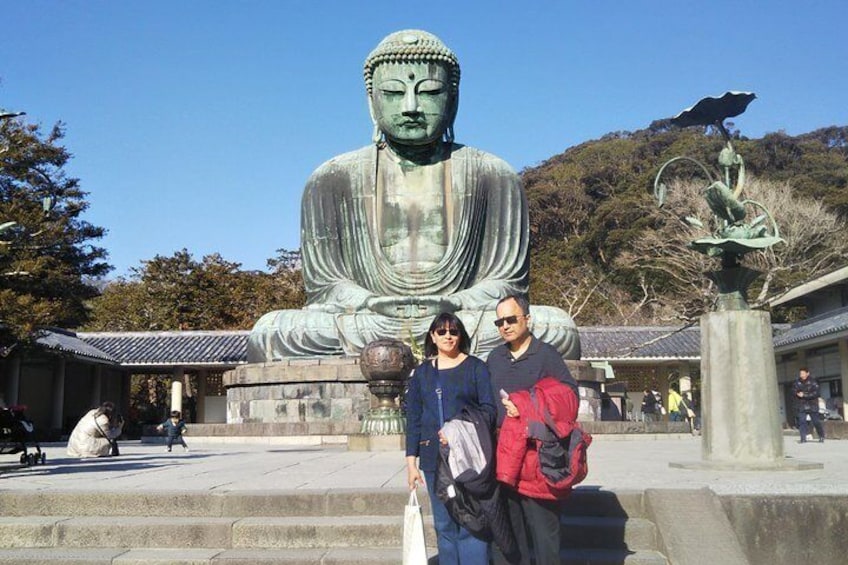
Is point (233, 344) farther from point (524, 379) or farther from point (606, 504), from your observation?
point (524, 379)

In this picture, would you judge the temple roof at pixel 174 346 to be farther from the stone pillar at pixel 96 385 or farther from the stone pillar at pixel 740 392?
the stone pillar at pixel 740 392

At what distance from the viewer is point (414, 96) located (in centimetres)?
1388

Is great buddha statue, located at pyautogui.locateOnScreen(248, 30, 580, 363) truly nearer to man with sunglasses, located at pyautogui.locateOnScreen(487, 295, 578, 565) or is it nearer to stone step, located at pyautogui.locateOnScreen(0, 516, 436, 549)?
stone step, located at pyautogui.locateOnScreen(0, 516, 436, 549)

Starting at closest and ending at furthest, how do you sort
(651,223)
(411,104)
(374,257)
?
(411,104)
(374,257)
(651,223)

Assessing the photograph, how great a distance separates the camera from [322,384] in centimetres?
1276

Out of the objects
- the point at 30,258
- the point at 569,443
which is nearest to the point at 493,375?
the point at 569,443

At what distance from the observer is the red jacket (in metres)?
3.56

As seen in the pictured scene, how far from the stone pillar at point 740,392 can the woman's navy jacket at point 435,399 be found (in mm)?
3294

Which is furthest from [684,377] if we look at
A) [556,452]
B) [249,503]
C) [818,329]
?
[556,452]

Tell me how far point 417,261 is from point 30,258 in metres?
11.3

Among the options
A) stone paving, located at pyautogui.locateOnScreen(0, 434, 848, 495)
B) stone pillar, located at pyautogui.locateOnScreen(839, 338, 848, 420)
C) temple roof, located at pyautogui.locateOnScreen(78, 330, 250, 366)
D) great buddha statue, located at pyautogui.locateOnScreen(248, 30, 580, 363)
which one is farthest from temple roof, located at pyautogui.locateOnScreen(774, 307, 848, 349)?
temple roof, located at pyautogui.locateOnScreen(78, 330, 250, 366)

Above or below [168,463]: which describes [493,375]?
above

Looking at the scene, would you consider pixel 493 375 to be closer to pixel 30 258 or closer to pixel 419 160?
pixel 419 160

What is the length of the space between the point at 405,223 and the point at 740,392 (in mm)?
8503
